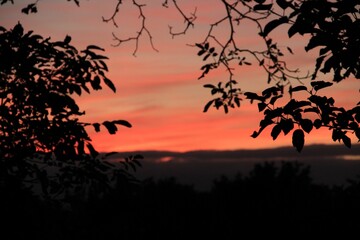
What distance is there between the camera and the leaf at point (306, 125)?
4832mm

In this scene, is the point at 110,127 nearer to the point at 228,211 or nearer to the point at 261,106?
the point at 261,106

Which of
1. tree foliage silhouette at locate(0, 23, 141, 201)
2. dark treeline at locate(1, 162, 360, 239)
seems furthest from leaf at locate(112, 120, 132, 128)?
dark treeline at locate(1, 162, 360, 239)

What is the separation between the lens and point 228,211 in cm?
2856

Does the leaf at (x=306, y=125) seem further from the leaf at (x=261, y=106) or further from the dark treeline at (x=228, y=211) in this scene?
the dark treeline at (x=228, y=211)

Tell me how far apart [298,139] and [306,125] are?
229 mm

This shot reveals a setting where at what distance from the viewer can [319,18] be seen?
4.72 m

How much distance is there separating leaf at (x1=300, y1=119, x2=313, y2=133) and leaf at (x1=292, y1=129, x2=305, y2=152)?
5.0 inches

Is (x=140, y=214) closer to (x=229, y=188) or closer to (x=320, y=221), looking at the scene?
(x=229, y=188)

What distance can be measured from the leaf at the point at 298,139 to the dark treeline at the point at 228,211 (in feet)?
59.6

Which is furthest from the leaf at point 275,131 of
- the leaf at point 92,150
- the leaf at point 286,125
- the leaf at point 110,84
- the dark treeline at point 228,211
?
the dark treeline at point 228,211

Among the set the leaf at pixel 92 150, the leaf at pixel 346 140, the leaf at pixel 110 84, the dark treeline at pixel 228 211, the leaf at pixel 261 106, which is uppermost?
the leaf at pixel 110 84

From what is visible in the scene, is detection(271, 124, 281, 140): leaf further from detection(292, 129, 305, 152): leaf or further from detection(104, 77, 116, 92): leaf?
detection(104, 77, 116, 92): leaf

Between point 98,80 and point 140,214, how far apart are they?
23049mm

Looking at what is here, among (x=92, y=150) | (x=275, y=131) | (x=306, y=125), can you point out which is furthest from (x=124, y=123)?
(x=306, y=125)
